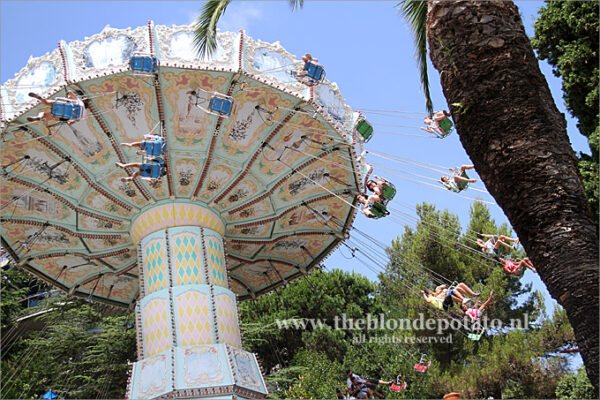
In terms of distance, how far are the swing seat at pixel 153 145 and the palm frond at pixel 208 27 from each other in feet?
5.80

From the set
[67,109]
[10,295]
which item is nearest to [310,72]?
[67,109]

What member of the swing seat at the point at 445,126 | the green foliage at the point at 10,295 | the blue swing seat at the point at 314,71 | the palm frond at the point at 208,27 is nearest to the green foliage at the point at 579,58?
the swing seat at the point at 445,126

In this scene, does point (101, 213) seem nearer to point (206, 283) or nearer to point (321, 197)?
point (206, 283)

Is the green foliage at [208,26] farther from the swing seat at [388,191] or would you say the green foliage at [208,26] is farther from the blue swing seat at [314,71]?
the swing seat at [388,191]

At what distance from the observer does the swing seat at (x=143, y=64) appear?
11.9 m

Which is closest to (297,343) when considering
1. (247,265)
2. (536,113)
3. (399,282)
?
(399,282)

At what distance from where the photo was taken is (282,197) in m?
15.5

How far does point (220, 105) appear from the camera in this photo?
12.3 metres

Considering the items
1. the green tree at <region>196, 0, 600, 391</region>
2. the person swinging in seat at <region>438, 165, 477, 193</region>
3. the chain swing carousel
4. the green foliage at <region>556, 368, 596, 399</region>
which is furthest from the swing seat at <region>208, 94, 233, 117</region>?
the green foliage at <region>556, 368, 596, 399</region>

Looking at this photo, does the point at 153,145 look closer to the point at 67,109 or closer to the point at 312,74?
the point at 67,109

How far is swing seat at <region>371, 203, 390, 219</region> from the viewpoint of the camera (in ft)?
46.1

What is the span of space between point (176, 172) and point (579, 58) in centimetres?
1099

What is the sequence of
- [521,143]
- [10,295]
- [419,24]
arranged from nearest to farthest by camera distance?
[521,143] → [419,24] → [10,295]

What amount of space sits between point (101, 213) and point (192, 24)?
16.1ft
